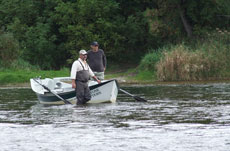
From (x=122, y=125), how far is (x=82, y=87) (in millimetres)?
5811

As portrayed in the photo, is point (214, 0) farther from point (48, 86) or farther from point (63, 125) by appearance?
point (63, 125)

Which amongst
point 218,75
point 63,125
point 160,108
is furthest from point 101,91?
point 218,75

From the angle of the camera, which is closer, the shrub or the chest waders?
the chest waders

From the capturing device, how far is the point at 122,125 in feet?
50.1

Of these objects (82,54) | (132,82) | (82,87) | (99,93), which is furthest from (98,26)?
(82,54)

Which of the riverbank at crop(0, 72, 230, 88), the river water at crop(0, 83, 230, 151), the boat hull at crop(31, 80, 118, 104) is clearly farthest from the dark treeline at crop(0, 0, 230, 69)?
the river water at crop(0, 83, 230, 151)

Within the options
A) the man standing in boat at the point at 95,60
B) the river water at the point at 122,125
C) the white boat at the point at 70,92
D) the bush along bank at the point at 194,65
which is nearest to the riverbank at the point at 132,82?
the bush along bank at the point at 194,65

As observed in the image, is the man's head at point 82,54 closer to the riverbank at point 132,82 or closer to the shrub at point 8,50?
the riverbank at point 132,82

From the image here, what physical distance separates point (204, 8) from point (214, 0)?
47.5 inches

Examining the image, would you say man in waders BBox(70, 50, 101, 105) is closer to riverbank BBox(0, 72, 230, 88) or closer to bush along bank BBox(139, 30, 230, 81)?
riverbank BBox(0, 72, 230, 88)

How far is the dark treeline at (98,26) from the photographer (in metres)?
42.1

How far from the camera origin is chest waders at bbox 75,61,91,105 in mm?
20812

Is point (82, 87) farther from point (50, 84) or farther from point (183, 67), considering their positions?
point (183, 67)

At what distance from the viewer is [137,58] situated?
1893 inches
